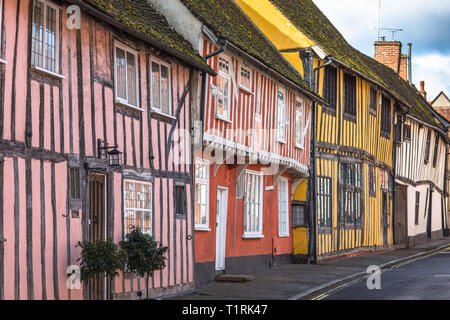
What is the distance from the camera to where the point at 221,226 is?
17.0 meters

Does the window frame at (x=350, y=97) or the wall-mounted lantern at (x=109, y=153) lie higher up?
the window frame at (x=350, y=97)

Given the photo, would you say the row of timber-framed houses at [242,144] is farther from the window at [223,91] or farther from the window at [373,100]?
the window at [373,100]

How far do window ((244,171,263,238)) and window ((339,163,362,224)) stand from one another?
5362 millimetres

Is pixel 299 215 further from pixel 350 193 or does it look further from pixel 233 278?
pixel 233 278

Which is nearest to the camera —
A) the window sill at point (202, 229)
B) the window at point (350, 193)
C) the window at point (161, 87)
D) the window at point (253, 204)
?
the window at point (161, 87)

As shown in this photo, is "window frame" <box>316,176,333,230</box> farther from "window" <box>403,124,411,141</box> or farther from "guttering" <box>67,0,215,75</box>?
"window" <box>403,124,411,141</box>

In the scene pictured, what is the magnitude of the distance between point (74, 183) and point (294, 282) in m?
6.53

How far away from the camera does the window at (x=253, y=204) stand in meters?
18.3

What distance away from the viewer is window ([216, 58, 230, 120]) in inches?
623

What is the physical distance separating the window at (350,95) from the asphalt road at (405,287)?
6710 mm

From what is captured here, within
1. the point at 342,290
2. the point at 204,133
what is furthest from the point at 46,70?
the point at 342,290

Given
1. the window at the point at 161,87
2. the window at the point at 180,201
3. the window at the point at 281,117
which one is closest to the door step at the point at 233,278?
the window at the point at 180,201

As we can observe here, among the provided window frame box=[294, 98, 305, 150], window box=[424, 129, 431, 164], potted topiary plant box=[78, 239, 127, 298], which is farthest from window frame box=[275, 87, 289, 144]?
window box=[424, 129, 431, 164]

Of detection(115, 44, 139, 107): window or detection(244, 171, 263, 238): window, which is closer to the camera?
detection(115, 44, 139, 107): window
